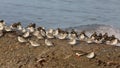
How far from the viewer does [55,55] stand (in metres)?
9.41

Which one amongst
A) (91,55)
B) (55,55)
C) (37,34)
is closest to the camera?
(91,55)

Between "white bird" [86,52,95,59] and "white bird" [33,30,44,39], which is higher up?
"white bird" [33,30,44,39]

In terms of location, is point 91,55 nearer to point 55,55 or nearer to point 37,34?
point 55,55

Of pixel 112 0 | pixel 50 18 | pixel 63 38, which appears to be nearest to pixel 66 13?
pixel 50 18

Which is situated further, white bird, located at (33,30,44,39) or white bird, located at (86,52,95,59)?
white bird, located at (33,30,44,39)

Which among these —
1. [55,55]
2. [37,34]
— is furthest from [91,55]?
[37,34]

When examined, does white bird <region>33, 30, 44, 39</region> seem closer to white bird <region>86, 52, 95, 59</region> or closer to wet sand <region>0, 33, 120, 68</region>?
wet sand <region>0, 33, 120, 68</region>

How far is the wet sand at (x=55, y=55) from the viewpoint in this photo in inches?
362

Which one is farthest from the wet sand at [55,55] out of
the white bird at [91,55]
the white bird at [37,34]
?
the white bird at [37,34]

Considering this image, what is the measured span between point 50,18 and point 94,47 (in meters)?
12.8

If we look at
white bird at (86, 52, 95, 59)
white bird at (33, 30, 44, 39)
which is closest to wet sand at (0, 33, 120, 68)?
white bird at (86, 52, 95, 59)

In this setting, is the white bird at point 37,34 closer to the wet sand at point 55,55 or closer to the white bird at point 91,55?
the wet sand at point 55,55

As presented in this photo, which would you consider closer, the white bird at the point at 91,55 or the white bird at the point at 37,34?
the white bird at the point at 91,55

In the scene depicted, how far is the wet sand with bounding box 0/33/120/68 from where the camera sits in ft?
30.2
